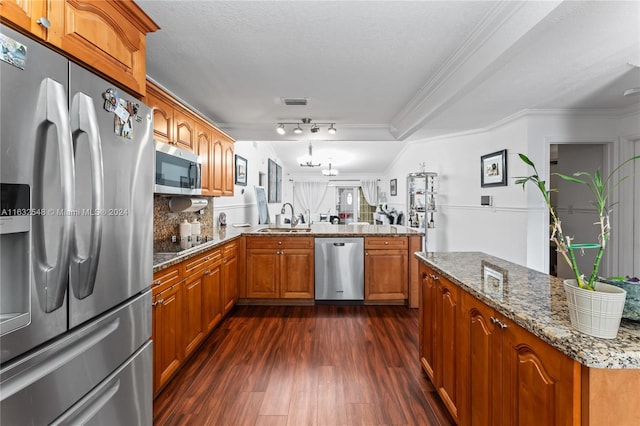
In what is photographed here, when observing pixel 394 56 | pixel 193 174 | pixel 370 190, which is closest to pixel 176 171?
pixel 193 174

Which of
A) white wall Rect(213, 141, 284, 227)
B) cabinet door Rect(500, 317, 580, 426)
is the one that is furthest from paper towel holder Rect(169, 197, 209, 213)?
cabinet door Rect(500, 317, 580, 426)

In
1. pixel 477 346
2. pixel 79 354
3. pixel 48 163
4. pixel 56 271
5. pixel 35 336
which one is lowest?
pixel 477 346

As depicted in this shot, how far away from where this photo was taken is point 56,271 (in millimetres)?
878

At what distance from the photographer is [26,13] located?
34.0 inches

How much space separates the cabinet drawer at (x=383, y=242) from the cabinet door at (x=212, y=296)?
173 centimetres

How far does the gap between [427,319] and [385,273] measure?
154 centimetres

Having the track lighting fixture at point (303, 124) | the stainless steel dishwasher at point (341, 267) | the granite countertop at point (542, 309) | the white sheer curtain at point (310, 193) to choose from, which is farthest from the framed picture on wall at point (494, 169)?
the white sheer curtain at point (310, 193)

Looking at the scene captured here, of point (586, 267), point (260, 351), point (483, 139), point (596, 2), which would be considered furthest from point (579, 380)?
point (586, 267)

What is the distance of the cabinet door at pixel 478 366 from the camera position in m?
1.18

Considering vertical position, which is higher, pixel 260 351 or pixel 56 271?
pixel 56 271

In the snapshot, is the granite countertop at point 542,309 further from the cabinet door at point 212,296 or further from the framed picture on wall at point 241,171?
the framed picture on wall at point 241,171

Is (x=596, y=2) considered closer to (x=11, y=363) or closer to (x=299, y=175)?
(x=11, y=363)

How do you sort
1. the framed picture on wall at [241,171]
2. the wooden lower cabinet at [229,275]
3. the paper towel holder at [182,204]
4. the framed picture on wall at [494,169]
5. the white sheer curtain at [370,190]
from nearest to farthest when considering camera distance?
the paper towel holder at [182,204]
the wooden lower cabinet at [229,275]
the framed picture on wall at [494,169]
the framed picture on wall at [241,171]
the white sheer curtain at [370,190]

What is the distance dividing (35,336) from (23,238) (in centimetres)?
29
